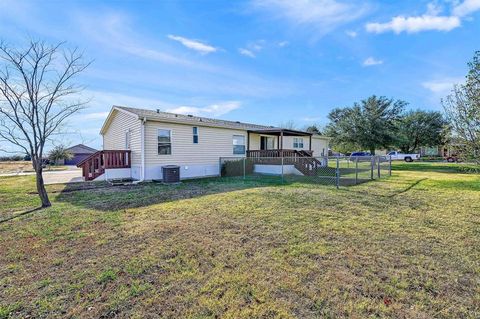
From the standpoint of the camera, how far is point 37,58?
21.8ft

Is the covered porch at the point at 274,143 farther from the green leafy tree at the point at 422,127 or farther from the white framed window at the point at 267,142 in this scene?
the green leafy tree at the point at 422,127

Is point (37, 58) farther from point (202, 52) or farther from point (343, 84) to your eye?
point (343, 84)

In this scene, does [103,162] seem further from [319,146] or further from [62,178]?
[319,146]

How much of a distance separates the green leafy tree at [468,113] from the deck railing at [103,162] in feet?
40.5

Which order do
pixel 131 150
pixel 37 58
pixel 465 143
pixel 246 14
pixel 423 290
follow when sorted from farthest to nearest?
pixel 131 150, pixel 246 14, pixel 37 58, pixel 465 143, pixel 423 290

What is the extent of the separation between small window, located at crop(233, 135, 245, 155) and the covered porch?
0.40 metres

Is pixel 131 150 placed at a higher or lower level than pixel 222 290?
higher

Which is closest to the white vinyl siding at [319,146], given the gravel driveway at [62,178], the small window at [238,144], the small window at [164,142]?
the small window at [238,144]

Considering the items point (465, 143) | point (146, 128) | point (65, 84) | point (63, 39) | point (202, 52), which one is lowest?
point (465, 143)

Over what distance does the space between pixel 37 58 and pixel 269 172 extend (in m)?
11.4

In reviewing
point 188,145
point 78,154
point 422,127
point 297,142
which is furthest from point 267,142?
point 78,154

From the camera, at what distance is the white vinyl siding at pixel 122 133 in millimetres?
11977

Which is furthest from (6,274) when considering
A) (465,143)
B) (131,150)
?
(131,150)

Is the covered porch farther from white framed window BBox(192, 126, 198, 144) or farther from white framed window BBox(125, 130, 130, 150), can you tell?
white framed window BBox(125, 130, 130, 150)
